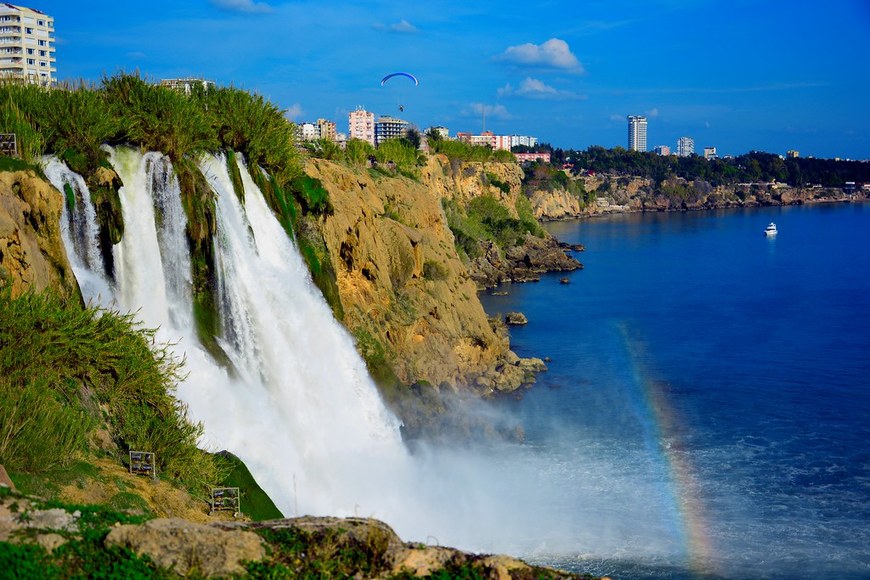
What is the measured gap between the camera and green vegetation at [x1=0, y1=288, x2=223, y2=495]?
1128 cm

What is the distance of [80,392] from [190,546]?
6.30m

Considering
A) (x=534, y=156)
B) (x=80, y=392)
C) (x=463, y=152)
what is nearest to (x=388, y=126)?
(x=534, y=156)

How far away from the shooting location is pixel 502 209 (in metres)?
78.5

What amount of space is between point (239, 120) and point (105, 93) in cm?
401

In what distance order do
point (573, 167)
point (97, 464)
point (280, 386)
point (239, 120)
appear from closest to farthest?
point (97, 464), point (280, 386), point (239, 120), point (573, 167)

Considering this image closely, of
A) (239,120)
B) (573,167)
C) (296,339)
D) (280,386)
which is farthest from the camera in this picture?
(573,167)

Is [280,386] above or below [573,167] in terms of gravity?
below

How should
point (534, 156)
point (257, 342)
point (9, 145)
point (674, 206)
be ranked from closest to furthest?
1. point (9, 145)
2. point (257, 342)
3. point (674, 206)
4. point (534, 156)

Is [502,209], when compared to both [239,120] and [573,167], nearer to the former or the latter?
[239,120]

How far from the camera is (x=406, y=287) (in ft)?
109

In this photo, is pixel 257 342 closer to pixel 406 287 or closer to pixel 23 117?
pixel 23 117

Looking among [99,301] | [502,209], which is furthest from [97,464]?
[502,209]

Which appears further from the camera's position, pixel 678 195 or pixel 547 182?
pixel 678 195

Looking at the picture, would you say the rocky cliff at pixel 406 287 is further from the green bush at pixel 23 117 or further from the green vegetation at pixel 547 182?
the green vegetation at pixel 547 182
